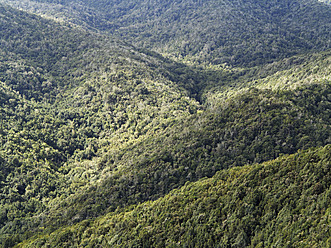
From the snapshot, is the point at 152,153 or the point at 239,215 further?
the point at 152,153

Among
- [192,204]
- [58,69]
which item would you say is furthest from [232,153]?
[58,69]

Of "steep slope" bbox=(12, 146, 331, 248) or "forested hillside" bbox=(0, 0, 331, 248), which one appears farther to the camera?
"forested hillside" bbox=(0, 0, 331, 248)

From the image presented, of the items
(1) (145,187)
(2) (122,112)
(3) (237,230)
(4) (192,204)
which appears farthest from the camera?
(2) (122,112)

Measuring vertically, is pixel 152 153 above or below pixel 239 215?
below

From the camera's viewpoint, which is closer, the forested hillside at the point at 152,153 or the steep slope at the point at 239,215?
the steep slope at the point at 239,215

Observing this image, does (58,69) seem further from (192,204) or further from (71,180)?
(192,204)
